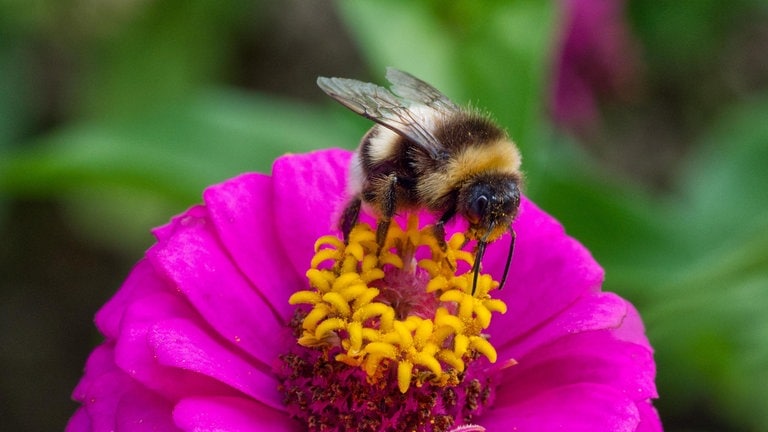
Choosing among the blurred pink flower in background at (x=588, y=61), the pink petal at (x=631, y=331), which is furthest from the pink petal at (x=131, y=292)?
the blurred pink flower in background at (x=588, y=61)

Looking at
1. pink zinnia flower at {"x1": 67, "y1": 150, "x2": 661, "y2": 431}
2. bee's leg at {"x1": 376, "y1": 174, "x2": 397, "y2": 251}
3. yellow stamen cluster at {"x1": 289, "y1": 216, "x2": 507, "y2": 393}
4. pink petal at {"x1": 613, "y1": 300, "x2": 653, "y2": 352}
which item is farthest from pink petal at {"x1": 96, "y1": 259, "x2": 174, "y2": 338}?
pink petal at {"x1": 613, "y1": 300, "x2": 653, "y2": 352}

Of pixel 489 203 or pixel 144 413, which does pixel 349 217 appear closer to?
pixel 489 203

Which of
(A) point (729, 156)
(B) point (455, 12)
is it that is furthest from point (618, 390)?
(A) point (729, 156)

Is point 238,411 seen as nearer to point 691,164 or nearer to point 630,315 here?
point 630,315

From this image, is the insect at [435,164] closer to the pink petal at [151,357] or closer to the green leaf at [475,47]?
the pink petal at [151,357]

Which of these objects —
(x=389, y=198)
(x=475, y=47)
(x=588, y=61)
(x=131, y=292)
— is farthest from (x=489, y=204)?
(x=588, y=61)
